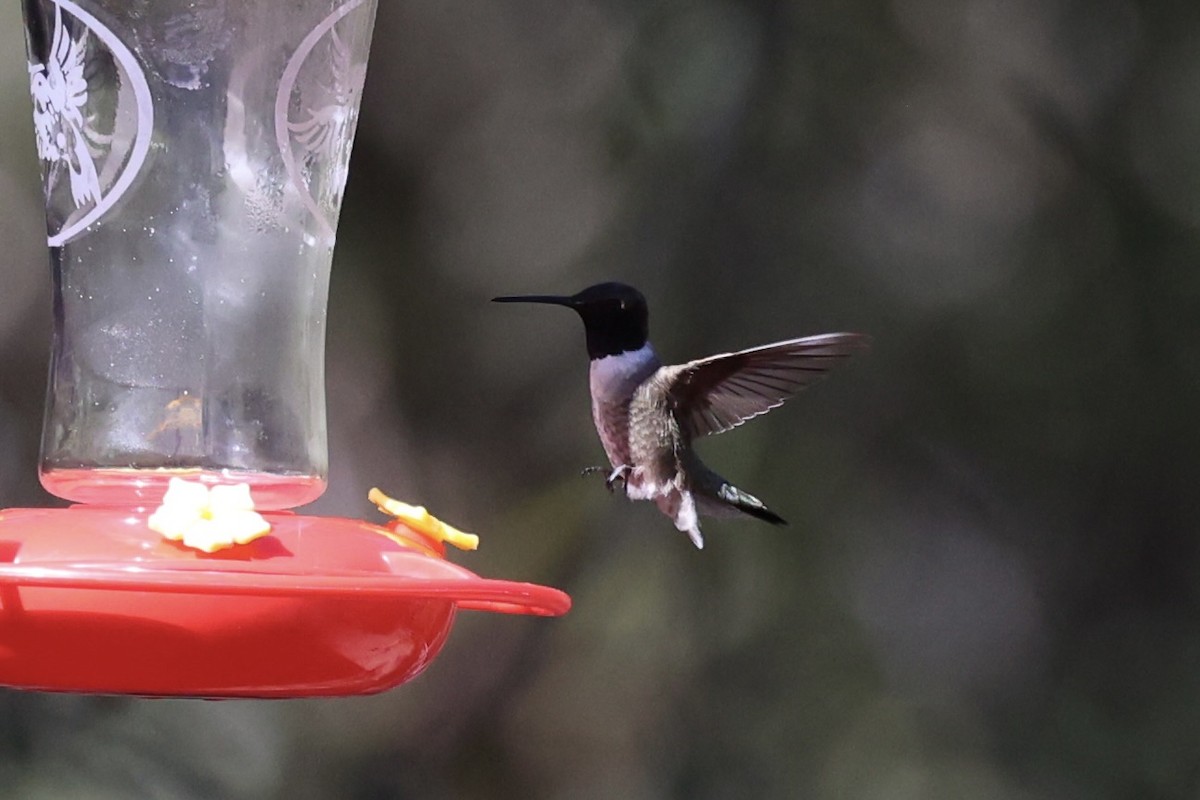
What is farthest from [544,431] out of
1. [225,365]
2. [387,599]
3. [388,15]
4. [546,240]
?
[387,599]

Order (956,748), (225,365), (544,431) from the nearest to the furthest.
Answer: (225,365)
(544,431)
(956,748)

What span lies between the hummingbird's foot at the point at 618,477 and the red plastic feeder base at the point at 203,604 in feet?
3.78

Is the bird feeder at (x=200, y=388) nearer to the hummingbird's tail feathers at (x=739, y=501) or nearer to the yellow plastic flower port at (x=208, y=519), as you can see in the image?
the yellow plastic flower port at (x=208, y=519)

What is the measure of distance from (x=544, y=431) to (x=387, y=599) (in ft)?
11.2

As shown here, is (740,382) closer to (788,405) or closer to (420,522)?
(420,522)

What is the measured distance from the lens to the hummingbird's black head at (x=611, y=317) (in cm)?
347

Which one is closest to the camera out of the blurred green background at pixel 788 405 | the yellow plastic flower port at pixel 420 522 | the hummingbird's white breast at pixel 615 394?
the yellow plastic flower port at pixel 420 522

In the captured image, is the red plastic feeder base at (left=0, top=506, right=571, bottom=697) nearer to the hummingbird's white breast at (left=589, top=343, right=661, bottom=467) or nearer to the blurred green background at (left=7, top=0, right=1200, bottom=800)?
the hummingbird's white breast at (left=589, top=343, right=661, bottom=467)

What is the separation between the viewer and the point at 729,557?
229 inches

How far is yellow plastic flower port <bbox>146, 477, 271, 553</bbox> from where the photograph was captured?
2.14 metres

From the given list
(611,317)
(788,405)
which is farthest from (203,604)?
(788,405)

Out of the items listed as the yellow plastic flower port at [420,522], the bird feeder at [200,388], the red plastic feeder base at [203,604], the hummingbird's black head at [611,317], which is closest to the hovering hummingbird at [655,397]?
the hummingbird's black head at [611,317]

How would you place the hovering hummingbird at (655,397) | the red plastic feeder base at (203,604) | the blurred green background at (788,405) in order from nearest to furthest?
the red plastic feeder base at (203,604)
the hovering hummingbird at (655,397)
the blurred green background at (788,405)

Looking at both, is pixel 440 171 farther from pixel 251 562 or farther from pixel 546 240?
pixel 251 562
